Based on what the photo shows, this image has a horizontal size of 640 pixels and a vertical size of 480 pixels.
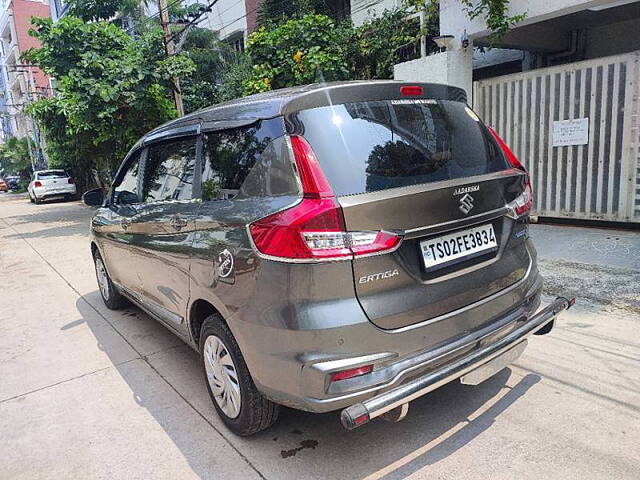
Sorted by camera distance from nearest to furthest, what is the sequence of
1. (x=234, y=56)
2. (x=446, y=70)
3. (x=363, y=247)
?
1. (x=363, y=247)
2. (x=446, y=70)
3. (x=234, y=56)

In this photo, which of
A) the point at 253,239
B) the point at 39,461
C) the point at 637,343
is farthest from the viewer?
the point at 637,343

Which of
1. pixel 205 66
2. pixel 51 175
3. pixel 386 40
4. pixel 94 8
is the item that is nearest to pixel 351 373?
pixel 386 40

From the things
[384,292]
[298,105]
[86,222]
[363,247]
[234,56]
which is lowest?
[86,222]

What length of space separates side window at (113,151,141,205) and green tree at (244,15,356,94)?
548 centimetres

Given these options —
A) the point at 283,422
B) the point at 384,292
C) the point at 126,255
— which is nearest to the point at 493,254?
the point at 384,292

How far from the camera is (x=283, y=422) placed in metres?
2.93

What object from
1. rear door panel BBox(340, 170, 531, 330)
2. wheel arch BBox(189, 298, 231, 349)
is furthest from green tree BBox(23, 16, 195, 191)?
rear door panel BBox(340, 170, 531, 330)

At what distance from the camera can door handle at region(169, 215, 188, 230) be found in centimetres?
308

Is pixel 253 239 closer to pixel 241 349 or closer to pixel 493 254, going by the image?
pixel 241 349

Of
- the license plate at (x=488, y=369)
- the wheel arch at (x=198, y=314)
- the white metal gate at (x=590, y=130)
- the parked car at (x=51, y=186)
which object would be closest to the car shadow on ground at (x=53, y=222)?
the parked car at (x=51, y=186)

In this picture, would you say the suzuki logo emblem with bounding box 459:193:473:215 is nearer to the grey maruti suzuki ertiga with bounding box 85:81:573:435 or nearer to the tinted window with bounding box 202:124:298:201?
the grey maruti suzuki ertiga with bounding box 85:81:573:435

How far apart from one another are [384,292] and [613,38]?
9.21 m

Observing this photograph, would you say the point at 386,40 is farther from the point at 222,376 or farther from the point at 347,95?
the point at 222,376

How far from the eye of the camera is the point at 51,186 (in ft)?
73.5
